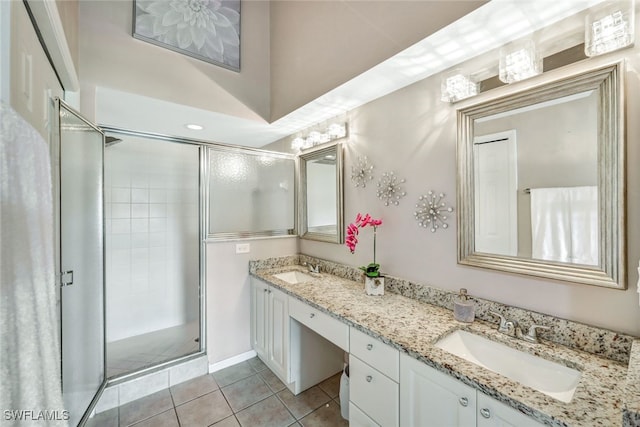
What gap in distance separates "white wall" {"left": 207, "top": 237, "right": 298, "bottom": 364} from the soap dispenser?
172cm

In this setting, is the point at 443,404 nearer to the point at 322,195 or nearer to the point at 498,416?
the point at 498,416

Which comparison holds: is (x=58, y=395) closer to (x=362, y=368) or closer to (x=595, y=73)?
(x=362, y=368)

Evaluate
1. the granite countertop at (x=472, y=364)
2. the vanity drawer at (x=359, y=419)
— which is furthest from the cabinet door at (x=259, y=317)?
the vanity drawer at (x=359, y=419)

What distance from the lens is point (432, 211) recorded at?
5.20ft

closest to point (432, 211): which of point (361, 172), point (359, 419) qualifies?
point (361, 172)

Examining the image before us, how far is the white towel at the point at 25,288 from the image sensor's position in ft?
1.63

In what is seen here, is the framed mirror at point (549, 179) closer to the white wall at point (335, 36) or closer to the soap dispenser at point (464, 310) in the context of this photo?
the soap dispenser at point (464, 310)

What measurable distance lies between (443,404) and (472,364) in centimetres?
19

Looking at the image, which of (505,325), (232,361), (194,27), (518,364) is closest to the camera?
(518,364)

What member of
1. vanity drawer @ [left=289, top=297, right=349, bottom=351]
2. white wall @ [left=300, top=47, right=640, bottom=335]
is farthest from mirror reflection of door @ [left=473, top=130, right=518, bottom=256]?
vanity drawer @ [left=289, top=297, right=349, bottom=351]

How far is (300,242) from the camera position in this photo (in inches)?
108

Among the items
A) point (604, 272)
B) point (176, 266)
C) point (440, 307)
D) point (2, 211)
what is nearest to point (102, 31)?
point (2, 211)

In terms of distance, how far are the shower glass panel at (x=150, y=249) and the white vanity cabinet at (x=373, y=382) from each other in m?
1.68

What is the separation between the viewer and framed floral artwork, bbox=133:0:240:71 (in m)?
1.98
